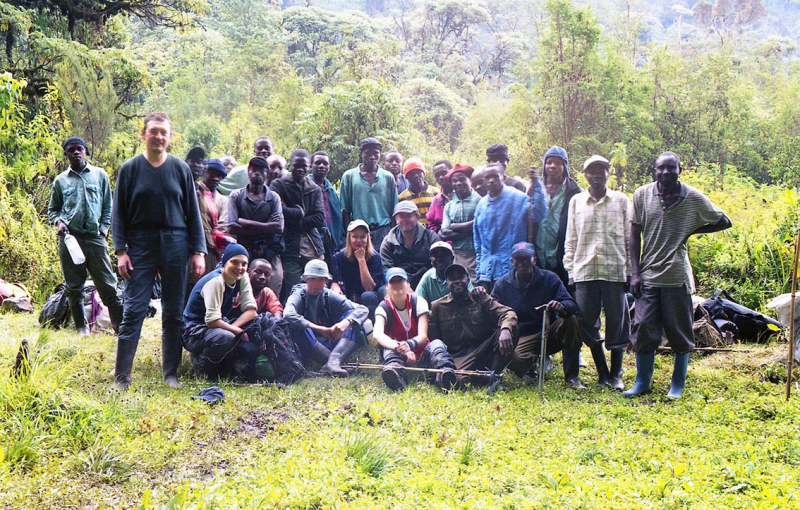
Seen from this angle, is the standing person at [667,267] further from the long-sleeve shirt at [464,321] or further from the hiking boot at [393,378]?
the hiking boot at [393,378]

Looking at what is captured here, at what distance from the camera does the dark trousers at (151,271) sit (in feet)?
18.3

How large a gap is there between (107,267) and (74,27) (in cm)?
1115

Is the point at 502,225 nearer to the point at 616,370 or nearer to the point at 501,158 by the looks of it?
the point at 501,158

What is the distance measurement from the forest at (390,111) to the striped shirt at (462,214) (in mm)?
3162

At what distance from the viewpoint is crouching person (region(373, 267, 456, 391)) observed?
634cm

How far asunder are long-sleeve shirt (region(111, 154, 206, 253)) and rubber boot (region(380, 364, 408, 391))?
2210 millimetres

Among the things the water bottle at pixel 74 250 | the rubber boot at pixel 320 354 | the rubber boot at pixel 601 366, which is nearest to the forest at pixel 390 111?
the water bottle at pixel 74 250

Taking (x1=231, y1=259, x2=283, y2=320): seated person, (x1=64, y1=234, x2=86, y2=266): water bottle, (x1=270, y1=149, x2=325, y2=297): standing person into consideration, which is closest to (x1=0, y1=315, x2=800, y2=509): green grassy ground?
(x1=231, y1=259, x2=283, y2=320): seated person

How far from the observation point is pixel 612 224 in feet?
20.7

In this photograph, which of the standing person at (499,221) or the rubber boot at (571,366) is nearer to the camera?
the rubber boot at (571,366)

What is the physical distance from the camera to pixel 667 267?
19.8 ft

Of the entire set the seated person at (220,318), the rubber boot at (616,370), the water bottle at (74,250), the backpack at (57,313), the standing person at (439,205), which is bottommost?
the rubber boot at (616,370)

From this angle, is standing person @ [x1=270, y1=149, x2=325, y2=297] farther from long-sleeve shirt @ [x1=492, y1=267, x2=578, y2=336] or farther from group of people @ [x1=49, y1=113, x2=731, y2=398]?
long-sleeve shirt @ [x1=492, y1=267, x2=578, y2=336]

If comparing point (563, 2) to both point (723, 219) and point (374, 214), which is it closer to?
point (374, 214)
